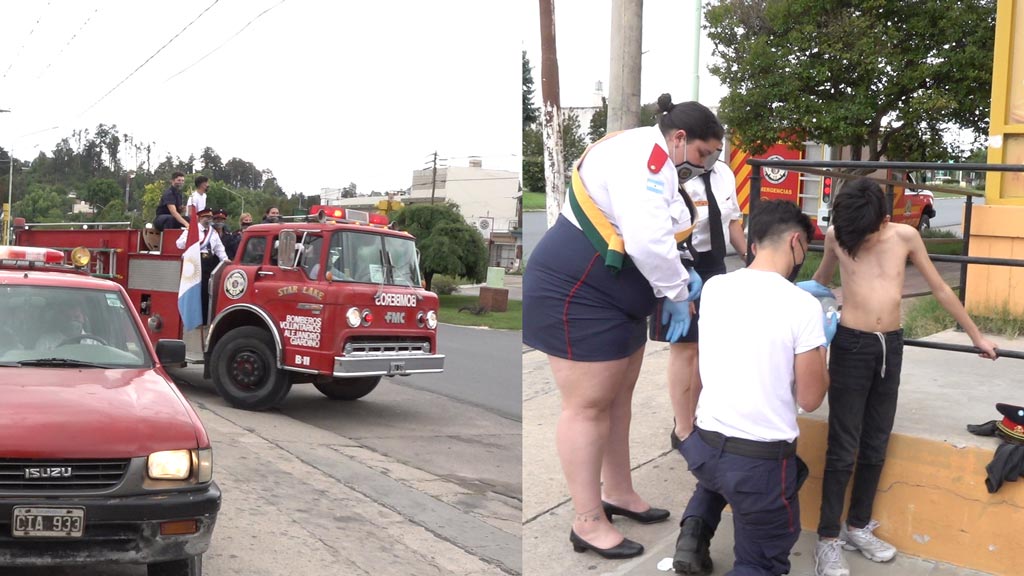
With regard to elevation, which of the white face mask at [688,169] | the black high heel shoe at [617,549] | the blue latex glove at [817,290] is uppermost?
the white face mask at [688,169]

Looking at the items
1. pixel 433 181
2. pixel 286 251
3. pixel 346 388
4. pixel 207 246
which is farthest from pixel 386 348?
pixel 433 181

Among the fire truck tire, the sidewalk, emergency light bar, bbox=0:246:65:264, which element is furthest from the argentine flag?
the sidewalk

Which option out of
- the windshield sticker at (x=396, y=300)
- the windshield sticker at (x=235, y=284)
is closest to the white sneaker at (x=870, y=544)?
the windshield sticker at (x=396, y=300)

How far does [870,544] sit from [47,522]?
321 centimetres

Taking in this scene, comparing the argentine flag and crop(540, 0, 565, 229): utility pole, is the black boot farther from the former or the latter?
the argentine flag

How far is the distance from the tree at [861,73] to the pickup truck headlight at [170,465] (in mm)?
16418

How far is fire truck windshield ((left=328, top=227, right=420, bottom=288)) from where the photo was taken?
9578mm

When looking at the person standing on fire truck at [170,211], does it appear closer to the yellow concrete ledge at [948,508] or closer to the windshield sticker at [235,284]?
the windshield sticker at [235,284]

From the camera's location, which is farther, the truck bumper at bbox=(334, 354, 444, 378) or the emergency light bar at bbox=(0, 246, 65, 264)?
the truck bumper at bbox=(334, 354, 444, 378)

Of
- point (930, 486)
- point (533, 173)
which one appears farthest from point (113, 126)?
point (930, 486)

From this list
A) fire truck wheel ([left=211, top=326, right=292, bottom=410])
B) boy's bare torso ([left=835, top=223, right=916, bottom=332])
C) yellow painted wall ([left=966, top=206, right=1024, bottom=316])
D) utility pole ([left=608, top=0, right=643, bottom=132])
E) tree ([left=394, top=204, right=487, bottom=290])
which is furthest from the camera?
tree ([left=394, top=204, right=487, bottom=290])

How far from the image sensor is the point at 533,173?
20.4m

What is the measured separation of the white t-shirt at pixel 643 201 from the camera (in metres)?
3.39

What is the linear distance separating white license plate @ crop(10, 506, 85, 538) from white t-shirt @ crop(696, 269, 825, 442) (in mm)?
2445
